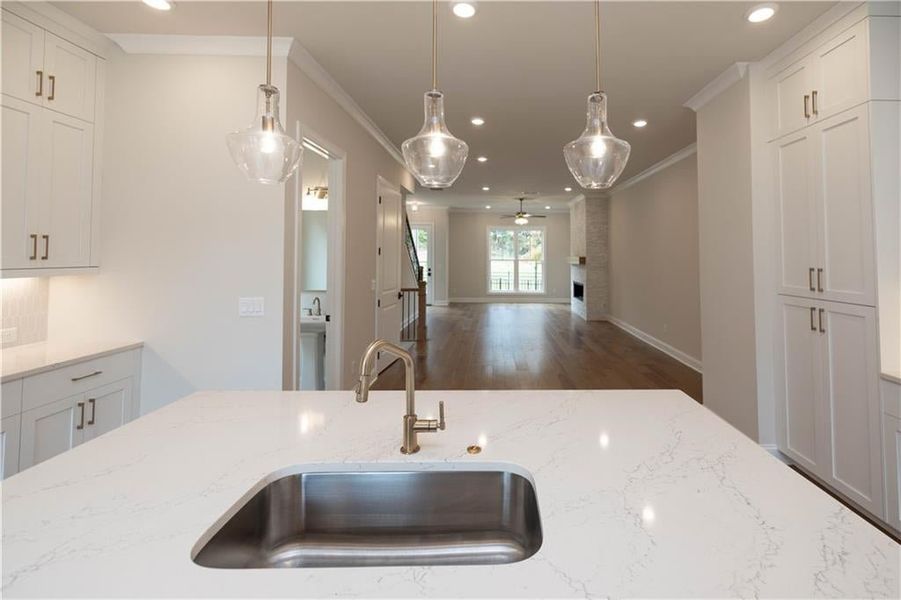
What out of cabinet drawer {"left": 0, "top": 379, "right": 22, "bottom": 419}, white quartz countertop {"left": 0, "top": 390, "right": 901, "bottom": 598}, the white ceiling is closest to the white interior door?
the white ceiling

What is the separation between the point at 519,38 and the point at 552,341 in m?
5.21

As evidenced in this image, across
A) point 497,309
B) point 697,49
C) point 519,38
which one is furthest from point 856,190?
point 497,309

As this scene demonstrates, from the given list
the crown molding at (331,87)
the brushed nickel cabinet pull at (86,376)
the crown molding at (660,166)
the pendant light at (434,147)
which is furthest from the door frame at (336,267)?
the crown molding at (660,166)

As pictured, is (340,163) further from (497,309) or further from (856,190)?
(497,309)

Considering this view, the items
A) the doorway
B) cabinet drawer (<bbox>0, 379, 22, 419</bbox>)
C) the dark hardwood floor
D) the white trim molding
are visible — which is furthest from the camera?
the doorway

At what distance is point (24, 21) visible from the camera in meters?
2.20

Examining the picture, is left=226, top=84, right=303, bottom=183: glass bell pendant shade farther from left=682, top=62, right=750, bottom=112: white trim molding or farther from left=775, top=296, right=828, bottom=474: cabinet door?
left=682, top=62, right=750, bottom=112: white trim molding

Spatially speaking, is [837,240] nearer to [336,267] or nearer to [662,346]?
[336,267]

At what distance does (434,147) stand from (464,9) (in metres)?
1.35

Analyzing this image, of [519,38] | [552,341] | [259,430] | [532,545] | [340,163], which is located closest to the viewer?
[532,545]

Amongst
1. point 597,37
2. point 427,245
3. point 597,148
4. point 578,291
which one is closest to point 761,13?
point 597,37

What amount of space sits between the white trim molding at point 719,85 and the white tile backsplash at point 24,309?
4832 millimetres

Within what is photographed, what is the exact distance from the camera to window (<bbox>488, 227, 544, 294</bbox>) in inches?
524

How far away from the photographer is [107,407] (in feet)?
7.93
